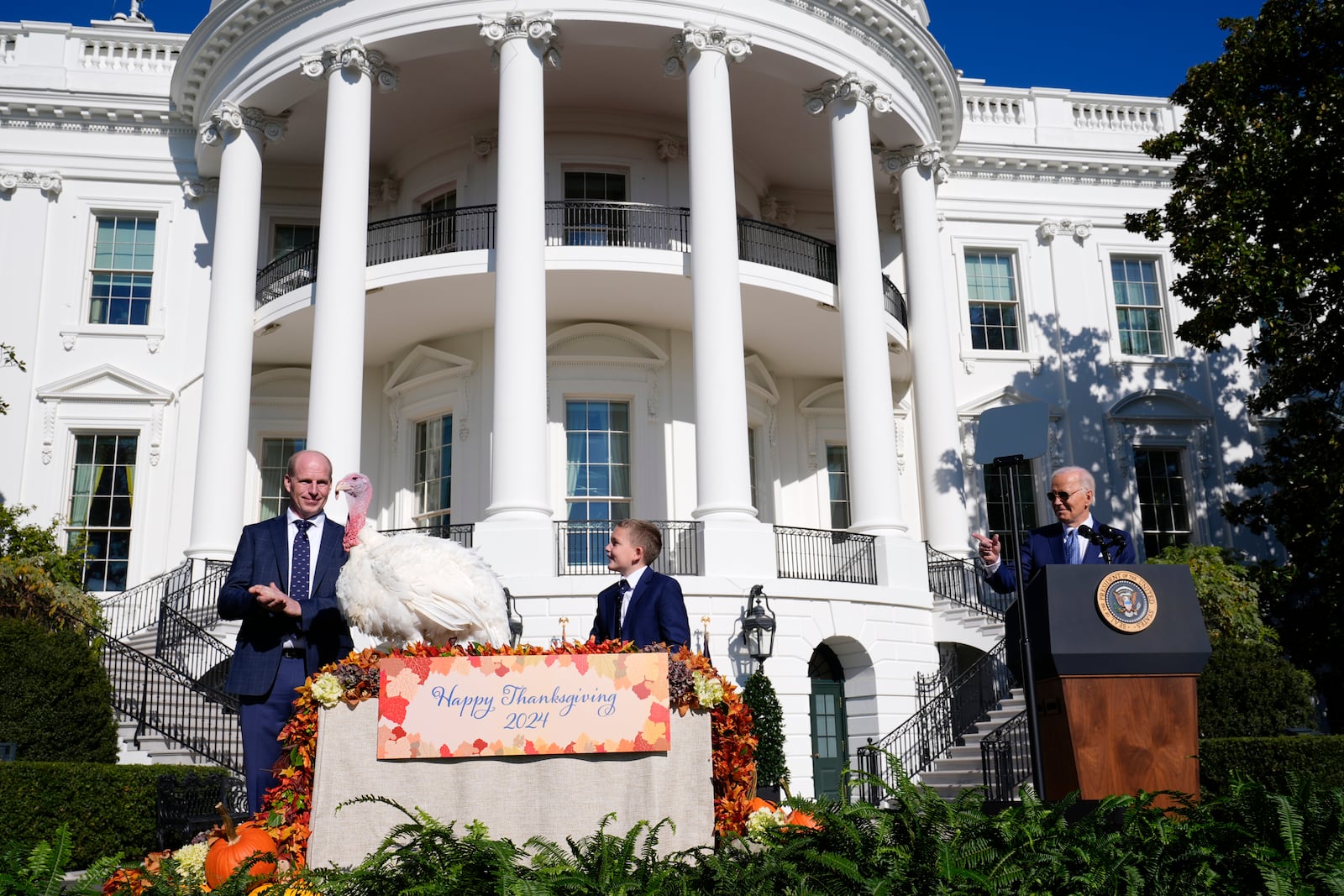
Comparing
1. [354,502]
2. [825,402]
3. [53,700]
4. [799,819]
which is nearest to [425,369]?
[825,402]

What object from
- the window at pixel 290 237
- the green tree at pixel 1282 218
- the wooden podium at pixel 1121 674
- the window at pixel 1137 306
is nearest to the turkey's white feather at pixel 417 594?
the wooden podium at pixel 1121 674

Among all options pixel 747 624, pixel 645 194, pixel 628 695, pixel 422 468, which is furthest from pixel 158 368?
pixel 628 695

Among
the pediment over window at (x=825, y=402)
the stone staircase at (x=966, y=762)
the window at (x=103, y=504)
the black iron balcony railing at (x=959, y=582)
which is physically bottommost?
the stone staircase at (x=966, y=762)

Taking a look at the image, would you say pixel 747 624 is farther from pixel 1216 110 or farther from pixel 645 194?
pixel 1216 110

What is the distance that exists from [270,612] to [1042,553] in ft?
12.7

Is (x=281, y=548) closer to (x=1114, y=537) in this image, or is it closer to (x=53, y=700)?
(x=1114, y=537)

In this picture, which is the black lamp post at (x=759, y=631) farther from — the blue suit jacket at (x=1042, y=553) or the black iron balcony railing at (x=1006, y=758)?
the blue suit jacket at (x=1042, y=553)

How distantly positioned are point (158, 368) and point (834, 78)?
1240cm

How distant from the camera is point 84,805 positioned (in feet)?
30.6

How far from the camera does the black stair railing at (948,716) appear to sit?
15273mm

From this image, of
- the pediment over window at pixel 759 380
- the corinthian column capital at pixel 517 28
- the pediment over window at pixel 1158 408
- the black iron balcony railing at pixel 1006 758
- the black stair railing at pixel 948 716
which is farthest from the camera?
the pediment over window at pixel 1158 408

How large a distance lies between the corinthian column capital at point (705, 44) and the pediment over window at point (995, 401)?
7.98 meters

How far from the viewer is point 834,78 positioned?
60.3 feet

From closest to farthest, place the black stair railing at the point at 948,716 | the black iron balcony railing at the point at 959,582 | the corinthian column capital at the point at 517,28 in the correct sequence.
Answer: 1. the black stair railing at the point at 948,716
2. the corinthian column capital at the point at 517,28
3. the black iron balcony railing at the point at 959,582
